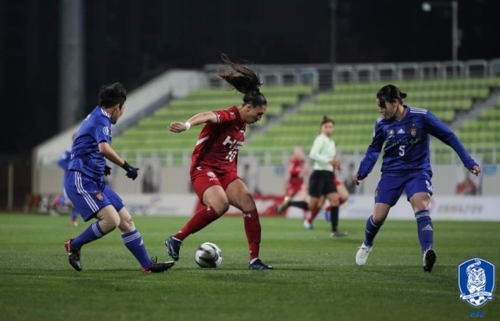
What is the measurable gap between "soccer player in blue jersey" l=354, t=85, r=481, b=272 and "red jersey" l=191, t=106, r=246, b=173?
1.76 metres

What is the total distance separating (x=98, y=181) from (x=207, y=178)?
1513mm

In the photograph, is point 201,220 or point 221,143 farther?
point 221,143

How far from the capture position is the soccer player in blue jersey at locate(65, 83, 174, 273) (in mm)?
12758

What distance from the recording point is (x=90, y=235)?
13016 millimetres

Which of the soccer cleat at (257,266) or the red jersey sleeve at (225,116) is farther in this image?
the soccer cleat at (257,266)

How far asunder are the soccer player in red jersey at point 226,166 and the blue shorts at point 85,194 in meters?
1.37

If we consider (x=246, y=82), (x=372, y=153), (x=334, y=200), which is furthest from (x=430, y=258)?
(x=334, y=200)

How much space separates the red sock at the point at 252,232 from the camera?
13828 millimetres

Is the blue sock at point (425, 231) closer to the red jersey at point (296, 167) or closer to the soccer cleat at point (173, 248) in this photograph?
the soccer cleat at point (173, 248)

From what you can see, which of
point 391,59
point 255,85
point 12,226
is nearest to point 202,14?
point 391,59

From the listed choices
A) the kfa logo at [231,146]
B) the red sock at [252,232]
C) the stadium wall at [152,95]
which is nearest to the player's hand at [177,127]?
the kfa logo at [231,146]

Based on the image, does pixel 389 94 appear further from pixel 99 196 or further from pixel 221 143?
pixel 99 196

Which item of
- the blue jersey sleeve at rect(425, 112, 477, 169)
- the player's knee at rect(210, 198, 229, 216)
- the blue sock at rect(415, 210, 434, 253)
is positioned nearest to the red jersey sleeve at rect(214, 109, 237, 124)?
the player's knee at rect(210, 198, 229, 216)

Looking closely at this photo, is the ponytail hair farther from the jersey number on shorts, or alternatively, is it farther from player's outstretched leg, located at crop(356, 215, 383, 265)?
player's outstretched leg, located at crop(356, 215, 383, 265)
